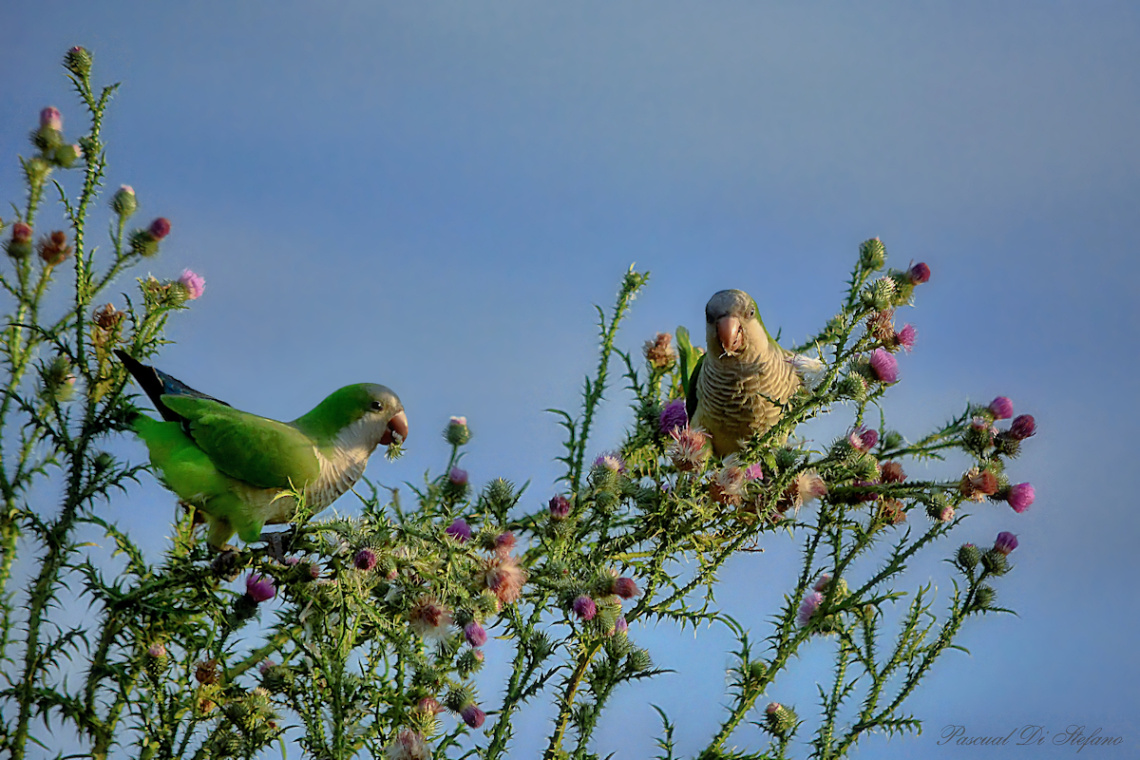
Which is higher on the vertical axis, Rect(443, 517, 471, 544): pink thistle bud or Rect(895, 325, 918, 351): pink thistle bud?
Rect(895, 325, 918, 351): pink thistle bud

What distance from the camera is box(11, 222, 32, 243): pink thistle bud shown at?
419 cm

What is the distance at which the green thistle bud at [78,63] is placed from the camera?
405 centimetres

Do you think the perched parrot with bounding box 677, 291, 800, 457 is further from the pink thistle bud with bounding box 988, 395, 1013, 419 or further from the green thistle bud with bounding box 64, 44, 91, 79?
the green thistle bud with bounding box 64, 44, 91, 79

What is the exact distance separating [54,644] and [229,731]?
2.88ft

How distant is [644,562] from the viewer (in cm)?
299

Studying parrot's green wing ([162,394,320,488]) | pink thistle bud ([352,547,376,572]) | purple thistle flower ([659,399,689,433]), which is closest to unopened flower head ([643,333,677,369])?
purple thistle flower ([659,399,689,433])

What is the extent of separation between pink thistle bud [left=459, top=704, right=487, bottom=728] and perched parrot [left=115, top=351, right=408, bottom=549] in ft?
3.32

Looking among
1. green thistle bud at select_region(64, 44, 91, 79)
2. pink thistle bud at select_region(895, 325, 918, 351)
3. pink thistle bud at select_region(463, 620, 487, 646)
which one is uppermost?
green thistle bud at select_region(64, 44, 91, 79)

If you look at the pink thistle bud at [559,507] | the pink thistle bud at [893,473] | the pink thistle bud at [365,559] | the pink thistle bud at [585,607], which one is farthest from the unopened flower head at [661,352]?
the pink thistle bud at [365,559]

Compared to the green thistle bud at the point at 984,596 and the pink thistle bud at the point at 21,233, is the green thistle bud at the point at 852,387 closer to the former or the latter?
the green thistle bud at the point at 984,596

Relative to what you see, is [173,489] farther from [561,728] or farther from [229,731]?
[561,728]

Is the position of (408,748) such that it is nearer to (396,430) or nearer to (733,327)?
(396,430)

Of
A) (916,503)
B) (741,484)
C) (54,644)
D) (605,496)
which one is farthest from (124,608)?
(916,503)

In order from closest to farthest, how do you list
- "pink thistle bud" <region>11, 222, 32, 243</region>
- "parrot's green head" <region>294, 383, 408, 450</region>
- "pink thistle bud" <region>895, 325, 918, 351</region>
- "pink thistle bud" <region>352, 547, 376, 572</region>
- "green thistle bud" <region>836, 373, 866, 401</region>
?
"pink thistle bud" <region>352, 547, 376, 572</region> < "green thistle bud" <region>836, 373, 866, 401</region> < "pink thistle bud" <region>895, 325, 918, 351</region> < "parrot's green head" <region>294, 383, 408, 450</region> < "pink thistle bud" <region>11, 222, 32, 243</region>
